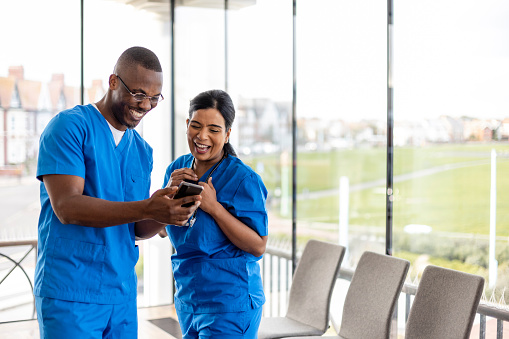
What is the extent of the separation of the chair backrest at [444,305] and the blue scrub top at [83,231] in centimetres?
139

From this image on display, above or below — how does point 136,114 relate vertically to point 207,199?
above

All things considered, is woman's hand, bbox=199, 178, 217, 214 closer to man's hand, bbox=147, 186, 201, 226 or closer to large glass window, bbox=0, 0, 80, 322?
man's hand, bbox=147, 186, 201, 226

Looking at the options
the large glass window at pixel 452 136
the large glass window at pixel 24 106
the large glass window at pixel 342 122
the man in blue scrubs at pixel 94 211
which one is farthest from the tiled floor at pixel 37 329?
the man in blue scrubs at pixel 94 211

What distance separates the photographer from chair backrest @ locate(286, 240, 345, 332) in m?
3.06

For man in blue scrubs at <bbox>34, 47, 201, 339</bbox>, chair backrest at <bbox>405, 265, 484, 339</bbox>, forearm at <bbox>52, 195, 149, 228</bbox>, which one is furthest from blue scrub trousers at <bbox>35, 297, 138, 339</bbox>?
chair backrest at <bbox>405, 265, 484, 339</bbox>

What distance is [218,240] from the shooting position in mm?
1871

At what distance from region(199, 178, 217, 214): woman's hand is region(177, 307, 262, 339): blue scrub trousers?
356mm

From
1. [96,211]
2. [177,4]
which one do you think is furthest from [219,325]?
[177,4]

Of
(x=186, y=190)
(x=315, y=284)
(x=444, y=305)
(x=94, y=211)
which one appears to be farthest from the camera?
(x=315, y=284)

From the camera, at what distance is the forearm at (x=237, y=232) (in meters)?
1.82

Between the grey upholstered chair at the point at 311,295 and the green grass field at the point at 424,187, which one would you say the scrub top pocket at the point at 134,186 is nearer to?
the grey upholstered chair at the point at 311,295

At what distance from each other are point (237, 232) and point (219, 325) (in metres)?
0.31

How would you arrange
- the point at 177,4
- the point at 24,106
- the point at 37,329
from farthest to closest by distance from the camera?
the point at 177,4 → the point at 24,106 → the point at 37,329

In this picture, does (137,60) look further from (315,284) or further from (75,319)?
(315,284)
